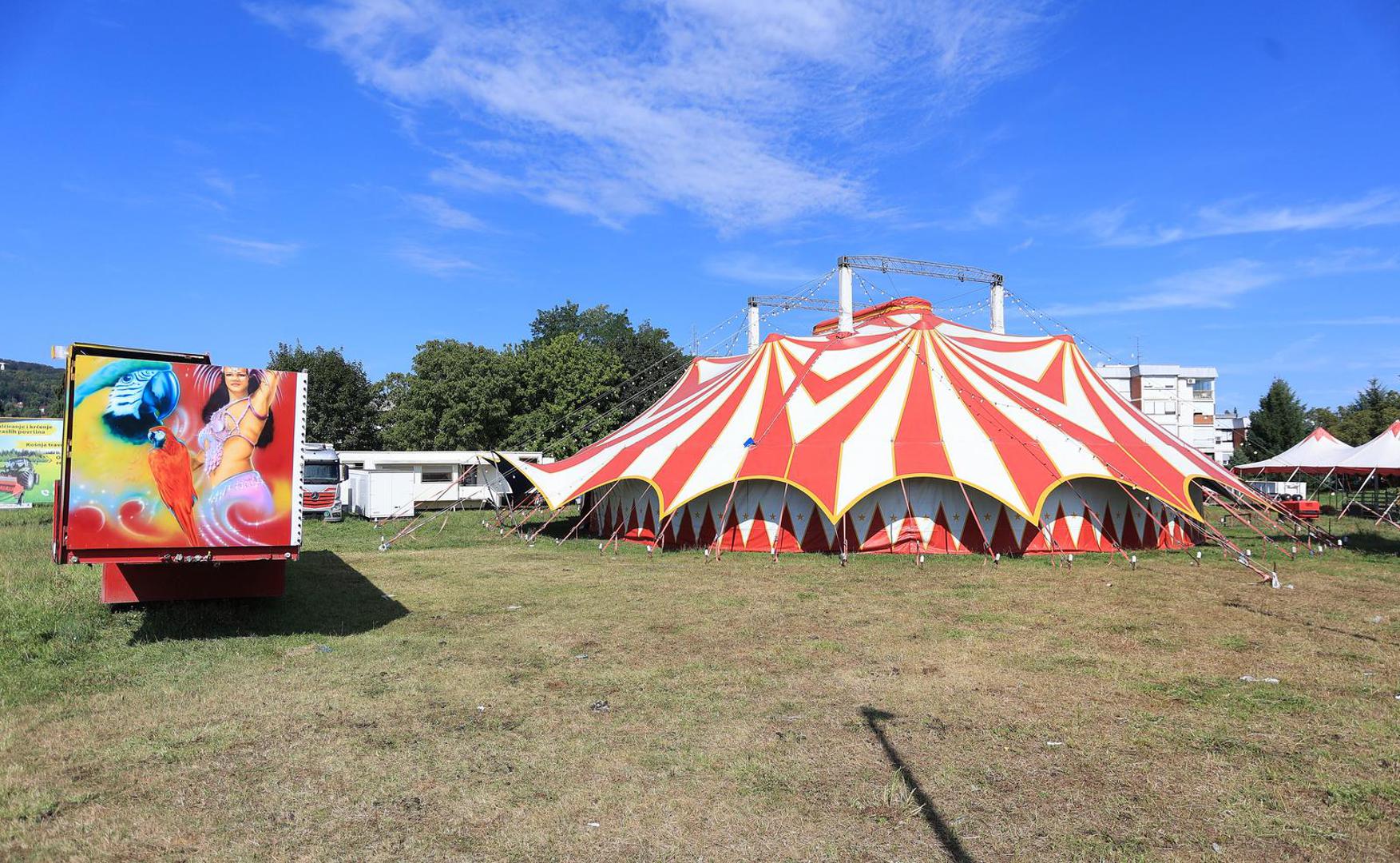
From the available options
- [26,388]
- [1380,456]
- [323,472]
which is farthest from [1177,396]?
[26,388]

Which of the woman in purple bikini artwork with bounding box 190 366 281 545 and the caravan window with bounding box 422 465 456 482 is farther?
the caravan window with bounding box 422 465 456 482

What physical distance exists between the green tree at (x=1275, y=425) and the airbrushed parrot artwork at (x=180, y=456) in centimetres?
5738

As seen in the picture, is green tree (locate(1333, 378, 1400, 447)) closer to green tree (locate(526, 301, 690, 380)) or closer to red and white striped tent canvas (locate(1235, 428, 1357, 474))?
red and white striped tent canvas (locate(1235, 428, 1357, 474))

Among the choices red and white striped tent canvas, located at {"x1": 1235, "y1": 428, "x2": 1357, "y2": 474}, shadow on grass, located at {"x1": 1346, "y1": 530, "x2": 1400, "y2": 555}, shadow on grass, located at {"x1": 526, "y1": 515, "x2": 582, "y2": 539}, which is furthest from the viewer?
red and white striped tent canvas, located at {"x1": 1235, "y1": 428, "x2": 1357, "y2": 474}

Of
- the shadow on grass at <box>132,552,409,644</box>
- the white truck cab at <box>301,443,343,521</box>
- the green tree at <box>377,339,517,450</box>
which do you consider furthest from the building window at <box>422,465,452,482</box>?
the shadow on grass at <box>132,552,409,644</box>

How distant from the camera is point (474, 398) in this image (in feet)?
130

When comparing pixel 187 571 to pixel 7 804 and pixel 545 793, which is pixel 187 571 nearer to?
pixel 7 804

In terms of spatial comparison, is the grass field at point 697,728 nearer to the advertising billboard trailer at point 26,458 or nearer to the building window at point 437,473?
the building window at point 437,473

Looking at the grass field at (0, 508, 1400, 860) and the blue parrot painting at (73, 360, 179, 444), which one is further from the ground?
the blue parrot painting at (73, 360, 179, 444)

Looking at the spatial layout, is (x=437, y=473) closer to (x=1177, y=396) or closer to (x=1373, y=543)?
(x=1373, y=543)

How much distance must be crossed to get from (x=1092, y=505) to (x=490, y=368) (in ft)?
99.8

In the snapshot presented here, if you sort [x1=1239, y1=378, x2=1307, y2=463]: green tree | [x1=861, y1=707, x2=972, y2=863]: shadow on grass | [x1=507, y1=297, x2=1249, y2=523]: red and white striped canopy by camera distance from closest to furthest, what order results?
[x1=861, y1=707, x2=972, y2=863]: shadow on grass, [x1=507, y1=297, x2=1249, y2=523]: red and white striped canopy, [x1=1239, y1=378, x2=1307, y2=463]: green tree

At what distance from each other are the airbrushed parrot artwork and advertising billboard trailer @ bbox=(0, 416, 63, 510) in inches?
967

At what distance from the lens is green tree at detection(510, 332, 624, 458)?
40.8 metres
